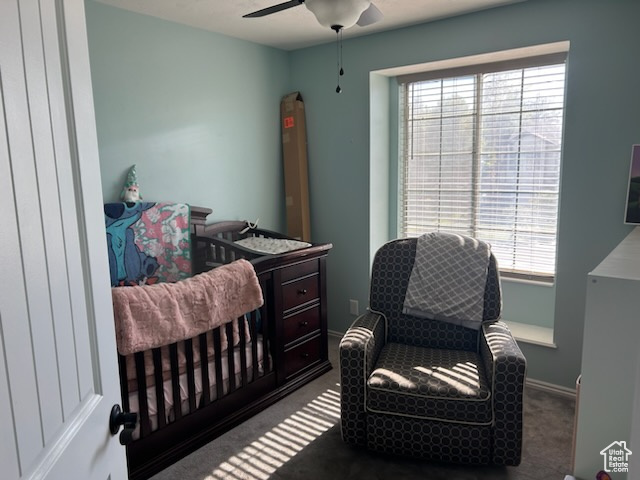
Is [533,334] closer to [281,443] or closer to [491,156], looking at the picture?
[491,156]

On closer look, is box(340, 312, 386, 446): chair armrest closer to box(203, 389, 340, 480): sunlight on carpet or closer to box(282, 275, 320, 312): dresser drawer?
box(203, 389, 340, 480): sunlight on carpet

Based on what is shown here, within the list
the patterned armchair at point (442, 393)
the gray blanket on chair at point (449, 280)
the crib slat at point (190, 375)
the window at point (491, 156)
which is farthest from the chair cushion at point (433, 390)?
the window at point (491, 156)

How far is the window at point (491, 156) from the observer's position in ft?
10.6

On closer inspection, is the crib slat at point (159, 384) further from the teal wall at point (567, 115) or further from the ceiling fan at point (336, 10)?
the teal wall at point (567, 115)

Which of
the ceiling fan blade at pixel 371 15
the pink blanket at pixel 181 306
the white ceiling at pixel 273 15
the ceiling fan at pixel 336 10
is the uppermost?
the white ceiling at pixel 273 15

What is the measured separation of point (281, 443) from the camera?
2479 mm

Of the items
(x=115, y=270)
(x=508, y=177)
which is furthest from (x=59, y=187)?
(x=508, y=177)

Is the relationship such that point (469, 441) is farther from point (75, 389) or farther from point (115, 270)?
point (115, 270)

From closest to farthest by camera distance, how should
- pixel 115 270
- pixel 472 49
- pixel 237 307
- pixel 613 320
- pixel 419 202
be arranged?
pixel 613 320 < pixel 237 307 < pixel 115 270 < pixel 472 49 < pixel 419 202

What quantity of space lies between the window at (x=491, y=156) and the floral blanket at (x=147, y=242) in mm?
1795

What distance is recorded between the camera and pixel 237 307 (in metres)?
2.53

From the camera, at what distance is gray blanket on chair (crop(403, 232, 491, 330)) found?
101 inches

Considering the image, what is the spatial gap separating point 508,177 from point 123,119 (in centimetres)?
263

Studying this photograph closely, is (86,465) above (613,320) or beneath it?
beneath
